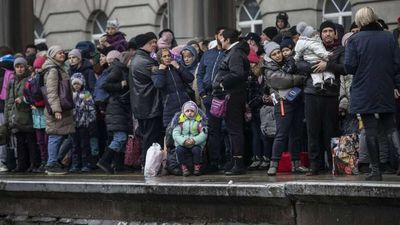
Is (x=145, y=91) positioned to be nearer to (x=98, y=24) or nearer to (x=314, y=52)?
(x=314, y=52)

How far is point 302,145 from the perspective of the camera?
47.2 feet

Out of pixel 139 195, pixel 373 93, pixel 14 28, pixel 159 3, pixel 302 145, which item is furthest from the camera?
pixel 159 3

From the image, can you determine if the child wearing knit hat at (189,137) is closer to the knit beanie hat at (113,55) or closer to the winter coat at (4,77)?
the knit beanie hat at (113,55)

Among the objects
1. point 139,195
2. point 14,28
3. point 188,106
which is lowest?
point 139,195

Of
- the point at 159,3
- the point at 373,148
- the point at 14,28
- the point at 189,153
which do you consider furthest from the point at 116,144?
the point at 159,3

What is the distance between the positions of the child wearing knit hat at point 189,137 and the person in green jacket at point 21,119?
3.38 meters

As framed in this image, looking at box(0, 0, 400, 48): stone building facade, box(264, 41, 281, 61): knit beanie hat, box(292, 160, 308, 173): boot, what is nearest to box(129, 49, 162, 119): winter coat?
box(264, 41, 281, 61): knit beanie hat

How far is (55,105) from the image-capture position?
15.9 meters

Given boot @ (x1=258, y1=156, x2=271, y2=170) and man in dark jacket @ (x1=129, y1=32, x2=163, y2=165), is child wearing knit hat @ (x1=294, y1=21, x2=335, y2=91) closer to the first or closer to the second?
boot @ (x1=258, y1=156, x2=271, y2=170)

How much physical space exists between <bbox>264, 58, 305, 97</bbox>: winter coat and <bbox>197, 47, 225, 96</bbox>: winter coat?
716 millimetres

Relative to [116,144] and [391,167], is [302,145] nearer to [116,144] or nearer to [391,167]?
[391,167]

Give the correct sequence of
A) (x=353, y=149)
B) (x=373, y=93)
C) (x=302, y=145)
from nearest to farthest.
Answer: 1. (x=373, y=93)
2. (x=353, y=149)
3. (x=302, y=145)

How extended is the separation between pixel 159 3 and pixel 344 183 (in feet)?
70.0

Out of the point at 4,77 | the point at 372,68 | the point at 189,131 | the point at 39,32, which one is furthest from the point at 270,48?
the point at 39,32
